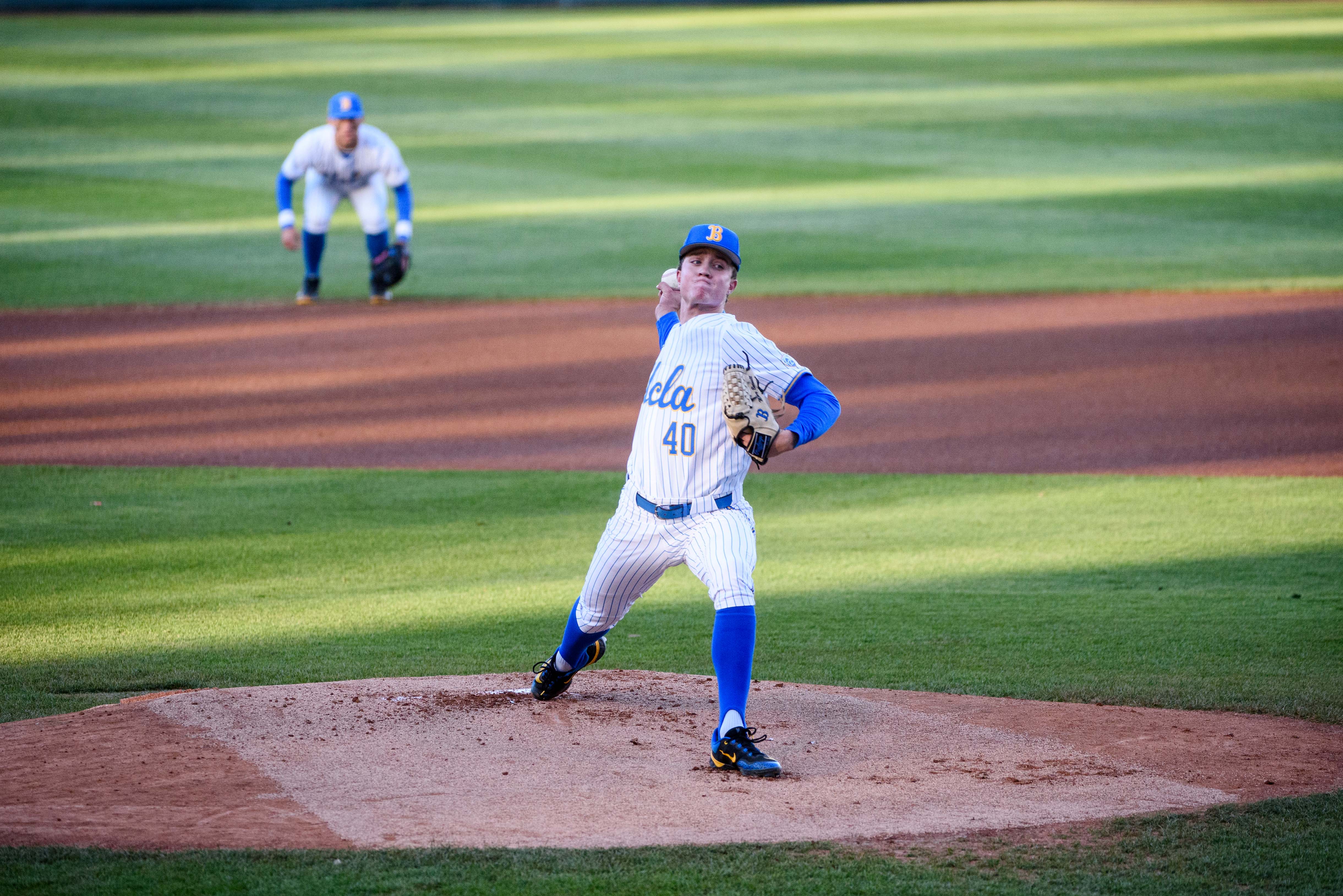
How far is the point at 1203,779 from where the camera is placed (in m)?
4.26

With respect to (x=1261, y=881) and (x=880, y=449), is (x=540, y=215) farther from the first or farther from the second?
(x=1261, y=881)

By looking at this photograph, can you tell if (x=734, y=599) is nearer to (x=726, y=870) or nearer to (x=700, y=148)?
(x=726, y=870)

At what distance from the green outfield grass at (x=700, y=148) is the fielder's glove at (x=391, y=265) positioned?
734mm

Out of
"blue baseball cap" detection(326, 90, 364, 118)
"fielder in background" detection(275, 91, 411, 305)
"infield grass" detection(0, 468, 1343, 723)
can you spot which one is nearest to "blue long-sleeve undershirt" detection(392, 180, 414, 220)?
"fielder in background" detection(275, 91, 411, 305)

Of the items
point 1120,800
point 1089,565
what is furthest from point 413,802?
point 1089,565

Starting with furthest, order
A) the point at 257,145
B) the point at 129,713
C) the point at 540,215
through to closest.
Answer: the point at 257,145 < the point at 540,215 < the point at 129,713

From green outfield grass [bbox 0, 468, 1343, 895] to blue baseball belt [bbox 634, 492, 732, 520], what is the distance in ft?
3.84

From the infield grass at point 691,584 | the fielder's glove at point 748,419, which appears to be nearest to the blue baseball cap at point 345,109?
the infield grass at point 691,584

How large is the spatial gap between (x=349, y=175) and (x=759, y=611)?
27.3ft

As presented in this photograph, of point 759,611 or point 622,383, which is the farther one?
point 622,383

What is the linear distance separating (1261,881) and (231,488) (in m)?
6.23

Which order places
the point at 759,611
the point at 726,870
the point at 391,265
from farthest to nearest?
the point at 391,265 < the point at 759,611 < the point at 726,870

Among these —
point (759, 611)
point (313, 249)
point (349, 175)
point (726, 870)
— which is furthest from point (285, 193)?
point (726, 870)

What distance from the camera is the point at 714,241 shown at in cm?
453
